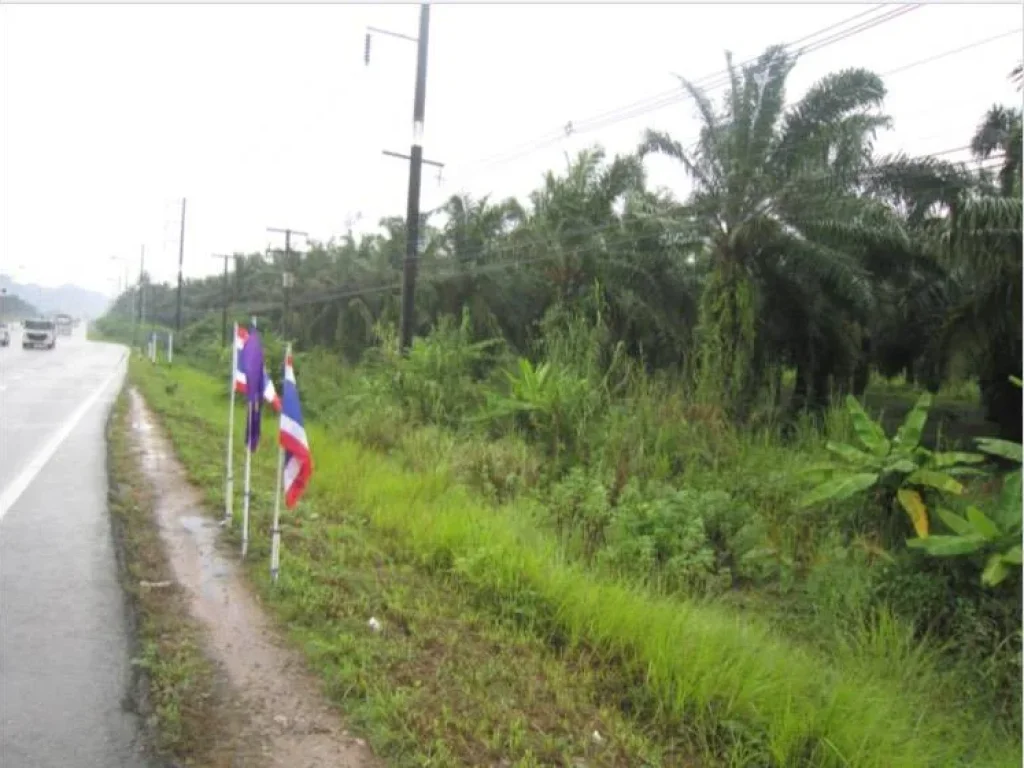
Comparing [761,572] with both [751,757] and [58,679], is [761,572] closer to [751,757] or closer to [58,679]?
[751,757]

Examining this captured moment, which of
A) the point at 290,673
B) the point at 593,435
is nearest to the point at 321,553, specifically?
the point at 290,673

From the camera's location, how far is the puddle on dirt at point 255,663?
3521 millimetres

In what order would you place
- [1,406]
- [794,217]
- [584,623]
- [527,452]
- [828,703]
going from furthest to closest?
[1,406]
[794,217]
[527,452]
[584,623]
[828,703]

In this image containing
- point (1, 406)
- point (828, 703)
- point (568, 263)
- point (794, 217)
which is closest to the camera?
point (828, 703)

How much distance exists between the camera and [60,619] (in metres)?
5.01

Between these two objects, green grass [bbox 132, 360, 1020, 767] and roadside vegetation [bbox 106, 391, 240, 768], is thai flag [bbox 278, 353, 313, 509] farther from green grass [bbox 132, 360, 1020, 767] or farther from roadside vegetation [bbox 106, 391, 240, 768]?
roadside vegetation [bbox 106, 391, 240, 768]

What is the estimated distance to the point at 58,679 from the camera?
163 inches

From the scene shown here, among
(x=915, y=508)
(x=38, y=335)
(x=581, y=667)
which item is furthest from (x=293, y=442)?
(x=38, y=335)

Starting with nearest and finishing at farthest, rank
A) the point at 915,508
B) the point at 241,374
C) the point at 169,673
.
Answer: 1. the point at 169,673
2. the point at 915,508
3. the point at 241,374

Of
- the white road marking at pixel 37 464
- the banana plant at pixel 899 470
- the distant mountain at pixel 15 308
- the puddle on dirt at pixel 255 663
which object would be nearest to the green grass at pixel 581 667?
the puddle on dirt at pixel 255 663

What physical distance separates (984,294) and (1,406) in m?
18.6

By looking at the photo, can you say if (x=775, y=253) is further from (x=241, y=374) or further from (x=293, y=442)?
(x=293, y=442)

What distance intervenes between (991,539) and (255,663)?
4.79 m

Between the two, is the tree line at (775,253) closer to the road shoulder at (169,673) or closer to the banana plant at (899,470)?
the banana plant at (899,470)
